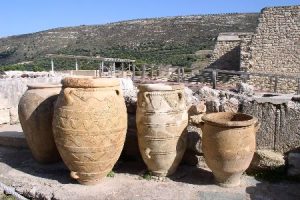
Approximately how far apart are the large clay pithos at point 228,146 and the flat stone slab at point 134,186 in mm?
192

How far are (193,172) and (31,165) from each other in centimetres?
204

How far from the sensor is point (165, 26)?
5012 centimetres

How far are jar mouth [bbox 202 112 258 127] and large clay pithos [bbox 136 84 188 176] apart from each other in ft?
1.04

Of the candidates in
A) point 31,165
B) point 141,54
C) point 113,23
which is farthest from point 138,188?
point 113,23

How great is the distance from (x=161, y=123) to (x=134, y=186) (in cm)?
74

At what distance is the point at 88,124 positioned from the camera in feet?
14.3

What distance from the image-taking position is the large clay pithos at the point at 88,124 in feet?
14.3

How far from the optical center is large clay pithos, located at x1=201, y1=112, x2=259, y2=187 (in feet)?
14.2

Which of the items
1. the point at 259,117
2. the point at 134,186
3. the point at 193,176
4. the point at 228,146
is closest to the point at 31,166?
the point at 134,186

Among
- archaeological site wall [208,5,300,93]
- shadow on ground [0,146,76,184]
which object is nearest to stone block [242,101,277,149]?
shadow on ground [0,146,76,184]

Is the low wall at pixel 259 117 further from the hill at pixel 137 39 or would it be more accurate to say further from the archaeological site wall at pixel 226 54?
the hill at pixel 137 39

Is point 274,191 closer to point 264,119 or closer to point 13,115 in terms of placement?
point 264,119

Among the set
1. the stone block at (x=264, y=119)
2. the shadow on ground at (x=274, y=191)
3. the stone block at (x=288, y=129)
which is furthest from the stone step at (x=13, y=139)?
the stone block at (x=288, y=129)

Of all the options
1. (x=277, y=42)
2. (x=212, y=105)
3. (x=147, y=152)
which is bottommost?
(x=147, y=152)
